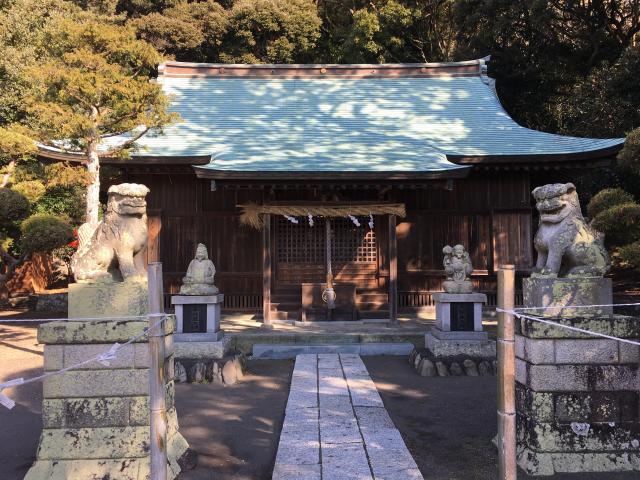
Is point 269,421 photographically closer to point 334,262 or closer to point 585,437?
point 585,437

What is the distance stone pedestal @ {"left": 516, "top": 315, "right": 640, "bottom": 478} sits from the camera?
4.12m

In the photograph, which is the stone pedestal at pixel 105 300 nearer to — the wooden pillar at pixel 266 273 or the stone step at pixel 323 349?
the stone step at pixel 323 349

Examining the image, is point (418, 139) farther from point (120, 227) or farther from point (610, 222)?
point (120, 227)

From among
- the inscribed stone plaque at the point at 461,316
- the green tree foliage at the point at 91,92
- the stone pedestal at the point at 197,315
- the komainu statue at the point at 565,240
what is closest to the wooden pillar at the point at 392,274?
the inscribed stone plaque at the point at 461,316

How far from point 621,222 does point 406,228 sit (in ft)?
15.7

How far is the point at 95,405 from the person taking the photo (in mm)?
3957

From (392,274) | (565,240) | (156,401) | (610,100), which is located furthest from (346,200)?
Result: (610,100)

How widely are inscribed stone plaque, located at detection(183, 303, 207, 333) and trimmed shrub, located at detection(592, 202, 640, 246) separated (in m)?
8.24

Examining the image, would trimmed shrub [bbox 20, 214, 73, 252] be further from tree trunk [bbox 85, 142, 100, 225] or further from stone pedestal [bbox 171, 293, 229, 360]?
stone pedestal [bbox 171, 293, 229, 360]

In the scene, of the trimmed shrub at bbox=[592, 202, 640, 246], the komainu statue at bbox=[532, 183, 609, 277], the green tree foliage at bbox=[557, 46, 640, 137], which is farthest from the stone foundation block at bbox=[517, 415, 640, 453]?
the green tree foliage at bbox=[557, 46, 640, 137]

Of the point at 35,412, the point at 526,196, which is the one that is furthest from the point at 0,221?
the point at 526,196

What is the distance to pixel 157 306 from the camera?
3.21 meters

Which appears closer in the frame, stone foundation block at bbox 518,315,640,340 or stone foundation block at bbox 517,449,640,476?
stone foundation block at bbox 517,449,640,476

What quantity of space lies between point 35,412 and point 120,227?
344 cm
